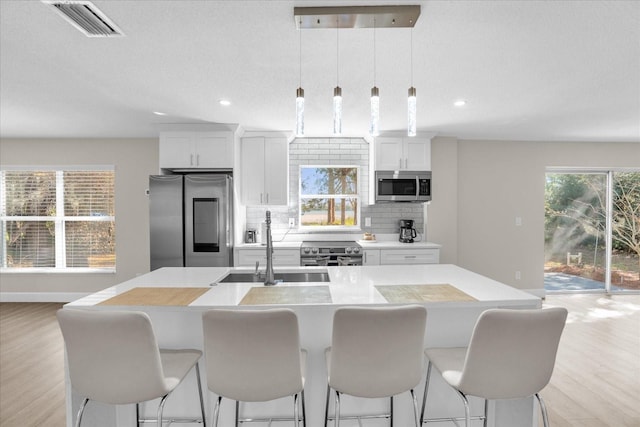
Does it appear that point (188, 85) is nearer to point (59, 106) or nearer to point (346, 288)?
point (59, 106)

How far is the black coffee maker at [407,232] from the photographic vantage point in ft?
15.9

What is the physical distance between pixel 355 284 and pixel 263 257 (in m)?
2.37

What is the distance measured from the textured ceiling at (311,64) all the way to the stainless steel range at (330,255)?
1.55 meters

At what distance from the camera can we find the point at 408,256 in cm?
451

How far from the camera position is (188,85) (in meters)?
2.95

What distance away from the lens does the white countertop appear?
70.8 inches

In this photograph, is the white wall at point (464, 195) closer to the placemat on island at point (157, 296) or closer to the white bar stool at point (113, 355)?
the placemat on island at point (157, 296)

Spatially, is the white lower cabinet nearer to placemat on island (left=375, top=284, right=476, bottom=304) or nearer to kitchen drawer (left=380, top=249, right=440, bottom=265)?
kitchen drawer (left=380, top=249, right=440, bottom=265)

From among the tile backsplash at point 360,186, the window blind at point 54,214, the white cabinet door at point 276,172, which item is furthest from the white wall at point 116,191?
the white cabinet door at point 276,172

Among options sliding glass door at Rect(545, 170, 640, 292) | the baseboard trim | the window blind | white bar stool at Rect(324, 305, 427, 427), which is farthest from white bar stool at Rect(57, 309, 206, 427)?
sliding glass door at Rect(545, 170, 640, 292)

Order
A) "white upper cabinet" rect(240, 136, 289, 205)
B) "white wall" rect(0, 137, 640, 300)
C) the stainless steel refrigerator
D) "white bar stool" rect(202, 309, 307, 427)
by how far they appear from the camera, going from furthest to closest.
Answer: "white wall" rect(0, 137, 640, 300), "white upper cabinet" rect(240, 136, 289, 205), the stainless steel refrigerator, "white bar stool" rect(202, 309, 307, 427)

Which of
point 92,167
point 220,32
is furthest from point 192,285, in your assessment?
point 92,167

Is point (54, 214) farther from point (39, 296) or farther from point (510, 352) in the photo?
point (510, 352)

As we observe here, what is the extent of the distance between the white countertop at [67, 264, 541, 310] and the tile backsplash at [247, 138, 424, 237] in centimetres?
236
